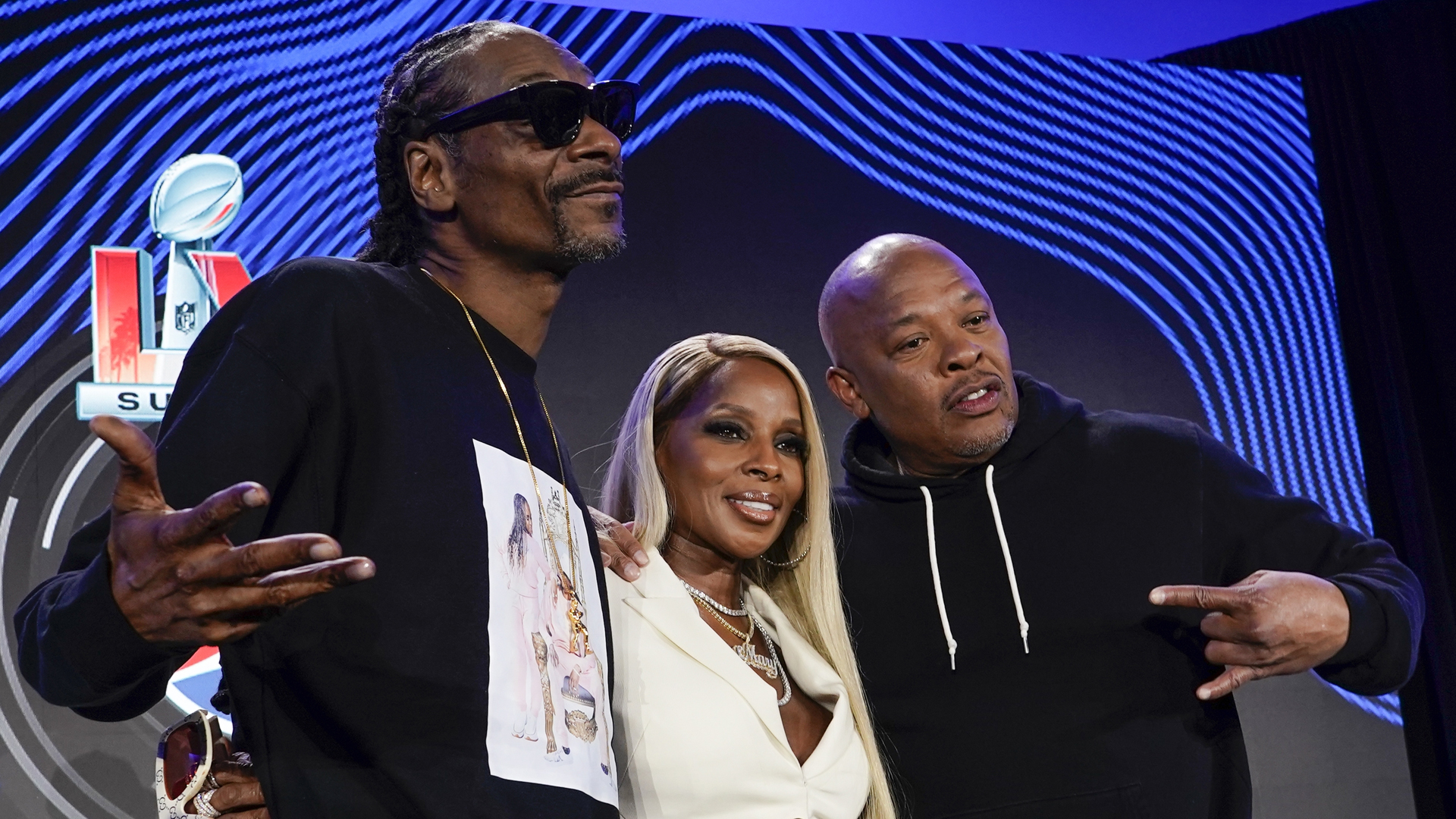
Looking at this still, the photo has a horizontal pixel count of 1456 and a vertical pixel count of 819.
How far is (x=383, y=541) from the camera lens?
4.27 ft

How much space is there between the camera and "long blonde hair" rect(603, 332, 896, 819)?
7.38 feet

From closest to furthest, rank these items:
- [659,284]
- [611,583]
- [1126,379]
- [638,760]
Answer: [638,760]
[611,583]
[659,284]
[1126,379]

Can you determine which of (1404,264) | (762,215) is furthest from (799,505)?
(1404,264)

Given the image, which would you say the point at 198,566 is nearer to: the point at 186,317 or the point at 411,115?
the point at 411,115

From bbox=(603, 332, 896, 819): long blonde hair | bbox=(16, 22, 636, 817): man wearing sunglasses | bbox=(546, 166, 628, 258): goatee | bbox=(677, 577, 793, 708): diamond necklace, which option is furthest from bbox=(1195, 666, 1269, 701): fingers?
bbox=(546, 166, 628, 258): goatee

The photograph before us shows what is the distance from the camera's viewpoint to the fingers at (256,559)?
3.13 feet

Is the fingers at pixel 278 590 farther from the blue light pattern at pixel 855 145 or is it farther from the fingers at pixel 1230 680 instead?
the blue light pattern at pixel 855 145

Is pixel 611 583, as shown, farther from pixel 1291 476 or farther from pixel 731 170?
pixel 1291 476

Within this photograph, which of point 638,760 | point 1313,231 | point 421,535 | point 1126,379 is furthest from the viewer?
point 1313,231

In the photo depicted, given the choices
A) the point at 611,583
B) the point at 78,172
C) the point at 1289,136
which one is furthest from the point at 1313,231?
the point at 78,172

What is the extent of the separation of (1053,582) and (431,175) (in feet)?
4.19

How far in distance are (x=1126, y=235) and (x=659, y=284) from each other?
1.66m

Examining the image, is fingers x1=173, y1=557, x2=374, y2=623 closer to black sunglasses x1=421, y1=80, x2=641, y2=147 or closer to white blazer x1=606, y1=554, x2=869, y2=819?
black sunglasses x1=421, y1=80, x2=641, y2=147

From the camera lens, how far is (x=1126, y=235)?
14.3ft
